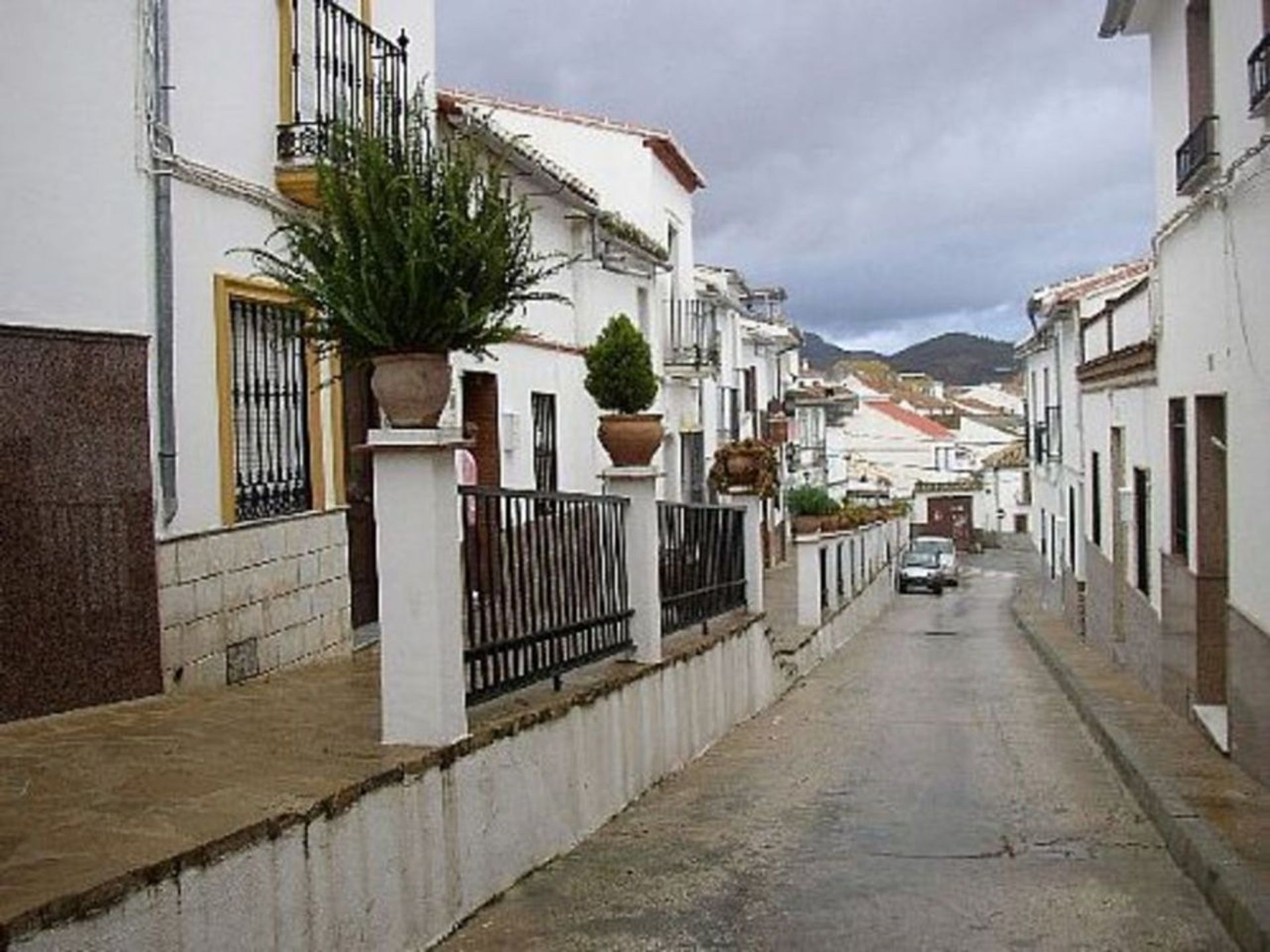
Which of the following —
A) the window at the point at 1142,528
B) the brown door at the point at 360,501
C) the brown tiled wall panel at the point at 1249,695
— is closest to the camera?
the brown tiled wall panel at the point at 1249,695

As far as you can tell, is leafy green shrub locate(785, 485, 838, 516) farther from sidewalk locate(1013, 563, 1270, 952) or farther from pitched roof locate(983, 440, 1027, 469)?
pitched roof locate(983, 440, 1027, 469)

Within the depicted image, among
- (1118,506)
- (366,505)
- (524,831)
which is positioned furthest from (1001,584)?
(524,831)

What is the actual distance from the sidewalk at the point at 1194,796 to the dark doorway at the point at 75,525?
199 inches

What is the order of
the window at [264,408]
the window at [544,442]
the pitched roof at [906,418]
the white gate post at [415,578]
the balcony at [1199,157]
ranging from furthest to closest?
the pitched roof at [906,418] → the window at [544,442] → the balcony at [1199,157] → the window at [264,408] → the white gate post at [415,578]

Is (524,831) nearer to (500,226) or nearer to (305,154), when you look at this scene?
(500,226)

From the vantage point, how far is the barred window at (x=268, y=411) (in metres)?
9.06

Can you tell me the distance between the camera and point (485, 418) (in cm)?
1523

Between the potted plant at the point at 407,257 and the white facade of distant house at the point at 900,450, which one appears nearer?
the potted plant at the point at 407,257

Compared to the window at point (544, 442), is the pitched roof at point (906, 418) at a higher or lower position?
higher

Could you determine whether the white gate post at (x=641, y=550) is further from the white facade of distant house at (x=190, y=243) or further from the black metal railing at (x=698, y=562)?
the white facade of distant house at (x=190, y=243)

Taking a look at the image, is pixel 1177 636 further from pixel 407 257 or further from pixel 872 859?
pixel 407 257

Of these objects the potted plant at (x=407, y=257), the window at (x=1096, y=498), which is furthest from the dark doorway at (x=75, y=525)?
the window at (x=1096, y=498)

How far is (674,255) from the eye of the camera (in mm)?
27734

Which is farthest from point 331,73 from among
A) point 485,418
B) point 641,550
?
point 485,418
